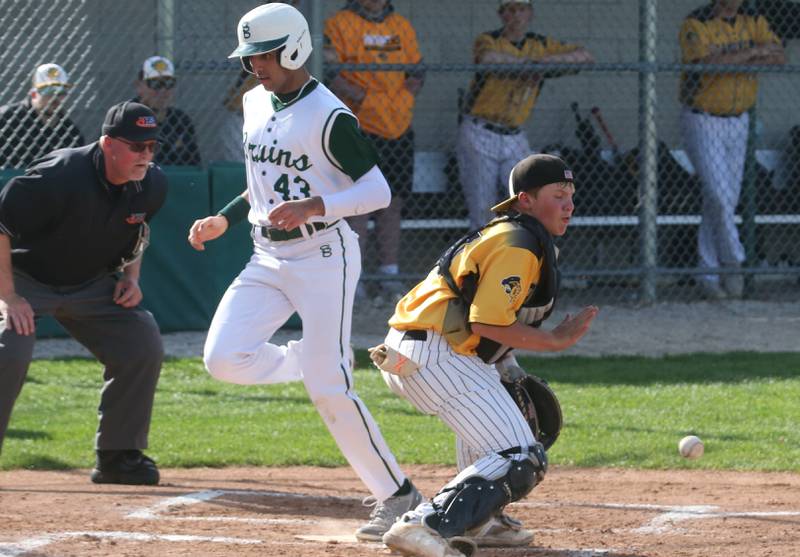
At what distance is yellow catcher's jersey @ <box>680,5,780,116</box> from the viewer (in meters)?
10.7

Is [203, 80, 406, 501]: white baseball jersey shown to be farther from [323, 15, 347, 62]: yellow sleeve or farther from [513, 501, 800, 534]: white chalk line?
[323, 15, 347, 62]: yellow sleeve

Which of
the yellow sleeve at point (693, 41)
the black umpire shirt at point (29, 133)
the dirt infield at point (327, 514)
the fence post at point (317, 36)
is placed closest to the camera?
the dirt infield at point (327, 514)

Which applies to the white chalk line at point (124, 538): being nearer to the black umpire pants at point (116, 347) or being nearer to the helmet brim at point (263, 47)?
the black umpire pants at point (116, 347)

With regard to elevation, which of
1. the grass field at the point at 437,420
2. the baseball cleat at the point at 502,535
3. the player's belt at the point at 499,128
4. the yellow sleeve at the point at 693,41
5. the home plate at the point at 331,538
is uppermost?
the yellow sleeve at the point at 693,41

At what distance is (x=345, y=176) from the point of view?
5.00 m

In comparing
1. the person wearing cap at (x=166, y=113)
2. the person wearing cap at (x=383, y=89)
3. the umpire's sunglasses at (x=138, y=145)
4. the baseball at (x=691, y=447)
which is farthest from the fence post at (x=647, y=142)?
the umpire's sunglasses at (x=138, y=145)

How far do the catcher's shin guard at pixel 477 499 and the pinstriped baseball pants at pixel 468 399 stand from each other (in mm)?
38

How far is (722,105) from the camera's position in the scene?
10836mm

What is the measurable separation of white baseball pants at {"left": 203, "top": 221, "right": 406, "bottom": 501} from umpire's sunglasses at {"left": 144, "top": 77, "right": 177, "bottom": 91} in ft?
14.5

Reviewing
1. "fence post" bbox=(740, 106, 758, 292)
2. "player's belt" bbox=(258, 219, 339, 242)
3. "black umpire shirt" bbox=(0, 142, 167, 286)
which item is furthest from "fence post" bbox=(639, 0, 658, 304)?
"player's belt" bbox=(258, 219, 339, 242)

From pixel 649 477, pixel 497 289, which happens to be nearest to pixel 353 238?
pixel 497 289

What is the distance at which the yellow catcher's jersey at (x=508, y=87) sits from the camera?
10.3m

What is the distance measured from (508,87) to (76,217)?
5275 mm

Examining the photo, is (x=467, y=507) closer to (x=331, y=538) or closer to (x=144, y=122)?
(x=331, y=538)
